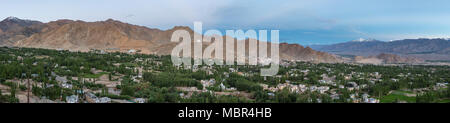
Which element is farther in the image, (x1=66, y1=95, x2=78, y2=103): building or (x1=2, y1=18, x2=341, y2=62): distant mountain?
(x1=2, y1=18, x2=341, y2=62): distant mountain

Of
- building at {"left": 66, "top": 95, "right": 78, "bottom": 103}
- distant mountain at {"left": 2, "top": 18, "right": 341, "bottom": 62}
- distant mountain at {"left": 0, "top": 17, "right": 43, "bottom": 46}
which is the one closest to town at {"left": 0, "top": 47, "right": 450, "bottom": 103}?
building at {"left": 66, "top": 95, "right": 78, "bottom": 103}

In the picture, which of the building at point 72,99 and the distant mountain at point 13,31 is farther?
the distant mountain at point 13,31

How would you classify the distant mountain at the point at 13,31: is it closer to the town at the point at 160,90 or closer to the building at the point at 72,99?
the town at the point at 160,90

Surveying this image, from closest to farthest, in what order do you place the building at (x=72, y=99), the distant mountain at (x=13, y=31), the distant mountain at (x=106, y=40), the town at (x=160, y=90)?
1. the building at (x=72, y=99)
2. the town at (x=160, y=90)
3. the distant mountain at (x=106, y=40)
4. the distant mountain at (x=13, y=31)

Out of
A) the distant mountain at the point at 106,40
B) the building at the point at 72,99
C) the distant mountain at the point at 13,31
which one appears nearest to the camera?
the building at the point at 72,99

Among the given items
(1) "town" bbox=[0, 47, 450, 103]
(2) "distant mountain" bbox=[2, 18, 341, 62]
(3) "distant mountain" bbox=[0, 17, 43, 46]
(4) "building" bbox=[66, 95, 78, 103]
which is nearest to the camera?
(4) "building" bbox=[66, 95, 78, 103]

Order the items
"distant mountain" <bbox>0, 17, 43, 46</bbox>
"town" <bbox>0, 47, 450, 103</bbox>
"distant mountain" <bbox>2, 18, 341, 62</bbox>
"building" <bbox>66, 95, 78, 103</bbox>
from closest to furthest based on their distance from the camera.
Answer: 1. "building" <bbox>66, 95, 78, 103</bbox>
2. "town" <bbox>0, 47, 450, 103</bbox>
3. "distant mountain" <bbox>2, 18, 341, 62</bbox>
4. "distant mountain" <bbox>0, 17, 43, 46</bbox>

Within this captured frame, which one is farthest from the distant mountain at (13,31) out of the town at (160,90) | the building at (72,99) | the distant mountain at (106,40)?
the building at (72,99)

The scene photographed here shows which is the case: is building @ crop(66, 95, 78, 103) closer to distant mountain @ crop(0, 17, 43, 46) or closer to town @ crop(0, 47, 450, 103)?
town @ crop(0, 47, 450, 103)
